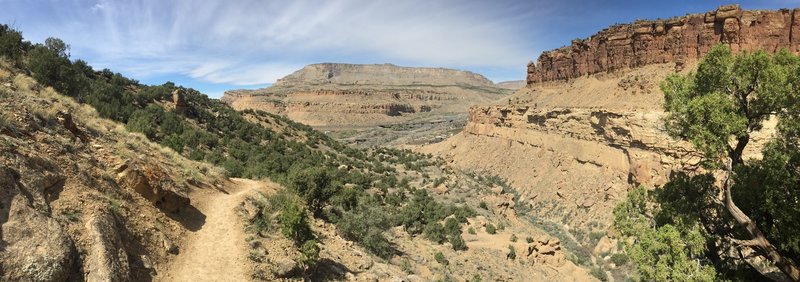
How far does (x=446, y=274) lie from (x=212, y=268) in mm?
9301

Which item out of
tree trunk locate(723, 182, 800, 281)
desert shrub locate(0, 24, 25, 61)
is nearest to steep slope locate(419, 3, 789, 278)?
tree trunk locate(723, 182, 800, 281)

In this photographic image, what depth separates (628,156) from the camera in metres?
28.9

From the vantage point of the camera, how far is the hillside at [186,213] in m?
8.38

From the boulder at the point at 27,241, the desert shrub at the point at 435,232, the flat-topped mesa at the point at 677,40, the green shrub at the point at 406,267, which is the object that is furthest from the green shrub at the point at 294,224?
the flat-topped mesa at the point at 677,40

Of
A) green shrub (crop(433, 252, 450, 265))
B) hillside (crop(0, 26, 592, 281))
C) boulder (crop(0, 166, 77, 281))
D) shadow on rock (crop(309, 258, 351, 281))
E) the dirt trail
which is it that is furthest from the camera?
green shrub (crop(433, 252, 450, 265))

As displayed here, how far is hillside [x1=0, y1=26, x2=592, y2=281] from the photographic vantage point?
8.38 meters

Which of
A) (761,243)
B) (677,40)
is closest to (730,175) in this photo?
(761,243)

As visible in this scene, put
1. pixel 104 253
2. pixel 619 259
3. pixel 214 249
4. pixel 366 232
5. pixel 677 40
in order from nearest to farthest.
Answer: pixel 104 253 < pixel 214 249 < pixel 366 232 < pixel 619 259 < pixel 677 40

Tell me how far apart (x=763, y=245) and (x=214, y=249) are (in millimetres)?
12560

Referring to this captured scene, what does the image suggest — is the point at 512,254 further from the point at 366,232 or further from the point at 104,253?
the point at 104,253

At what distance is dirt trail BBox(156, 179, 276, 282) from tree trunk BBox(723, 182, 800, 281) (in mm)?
10920

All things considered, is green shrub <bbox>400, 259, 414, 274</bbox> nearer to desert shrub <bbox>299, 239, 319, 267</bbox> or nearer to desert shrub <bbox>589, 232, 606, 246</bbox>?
desert shrub <bbox>299, 239, 319, 267</bbox>

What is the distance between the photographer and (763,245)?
29.2 ft

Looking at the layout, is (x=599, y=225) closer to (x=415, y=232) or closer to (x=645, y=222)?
(x=415, y=232)
